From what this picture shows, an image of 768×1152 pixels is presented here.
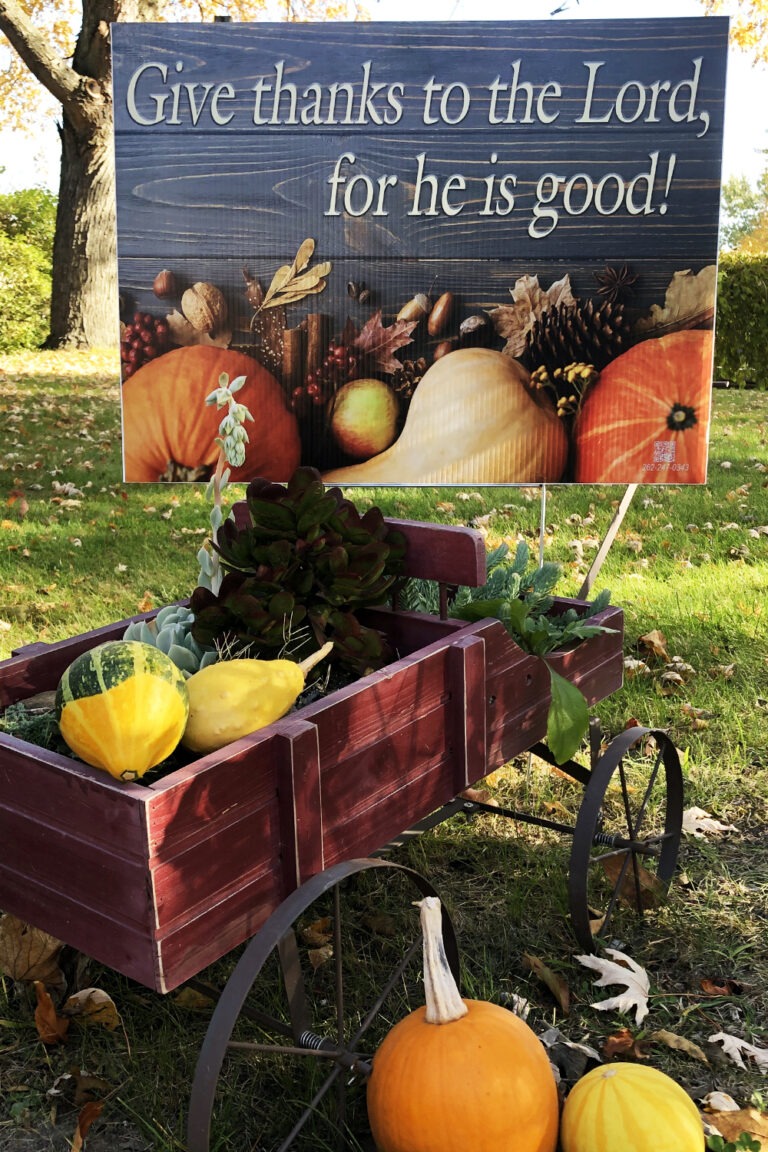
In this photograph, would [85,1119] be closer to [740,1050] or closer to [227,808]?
[227,808]

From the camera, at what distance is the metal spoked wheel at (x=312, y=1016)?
149 cm

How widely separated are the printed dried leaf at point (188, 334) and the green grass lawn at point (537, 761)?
1.45 metres

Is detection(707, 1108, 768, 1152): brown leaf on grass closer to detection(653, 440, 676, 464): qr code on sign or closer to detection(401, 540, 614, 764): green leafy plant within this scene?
detection(401, 540, 614, 764): green leafy plant

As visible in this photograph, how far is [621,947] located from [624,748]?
46cm

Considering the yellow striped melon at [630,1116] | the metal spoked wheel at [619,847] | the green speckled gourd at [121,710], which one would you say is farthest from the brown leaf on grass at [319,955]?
the green speckled gourd at [121,710]

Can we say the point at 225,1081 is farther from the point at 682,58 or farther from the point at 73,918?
the point at 682,58

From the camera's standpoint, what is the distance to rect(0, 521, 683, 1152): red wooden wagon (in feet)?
4.76

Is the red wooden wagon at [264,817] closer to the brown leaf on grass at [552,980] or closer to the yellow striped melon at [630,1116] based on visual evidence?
the brown leaf on grass at [552,980]

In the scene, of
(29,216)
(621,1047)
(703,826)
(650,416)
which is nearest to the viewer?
(621,1047)

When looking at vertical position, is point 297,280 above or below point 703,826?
above

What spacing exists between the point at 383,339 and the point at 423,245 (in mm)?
269

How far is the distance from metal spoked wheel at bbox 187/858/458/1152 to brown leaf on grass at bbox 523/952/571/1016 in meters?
0.24

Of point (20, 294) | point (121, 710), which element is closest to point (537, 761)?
point (121, 710)

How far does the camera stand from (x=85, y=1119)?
1.83 m
